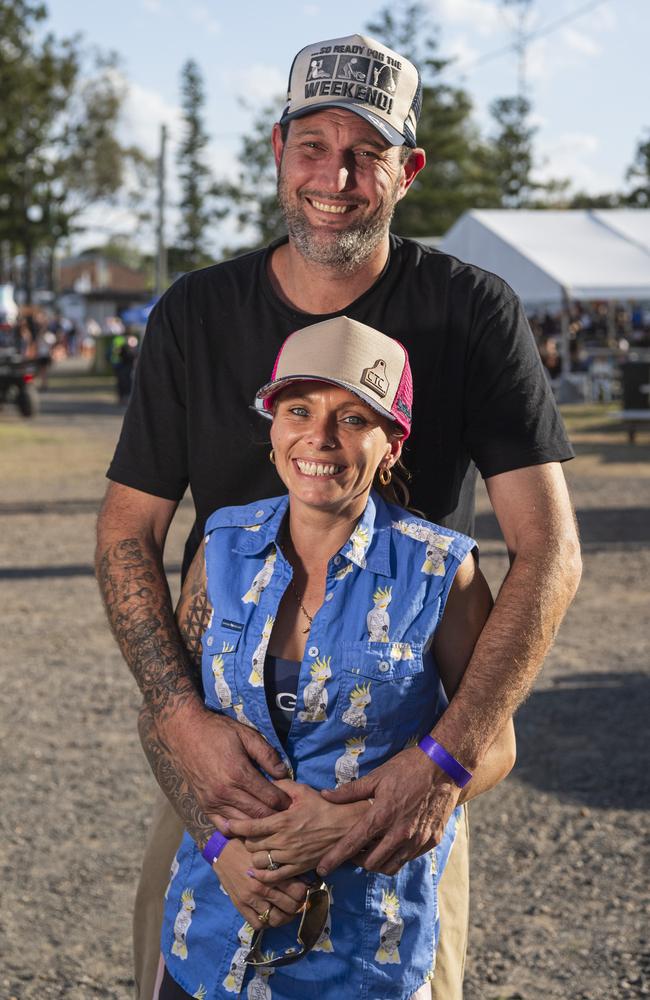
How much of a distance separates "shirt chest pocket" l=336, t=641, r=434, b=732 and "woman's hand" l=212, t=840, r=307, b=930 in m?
0.29

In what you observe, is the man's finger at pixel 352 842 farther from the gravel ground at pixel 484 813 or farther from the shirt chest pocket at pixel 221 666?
the gravel ground at pixel 484 813

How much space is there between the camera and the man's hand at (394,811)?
2.10 meters

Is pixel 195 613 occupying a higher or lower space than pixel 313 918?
higher

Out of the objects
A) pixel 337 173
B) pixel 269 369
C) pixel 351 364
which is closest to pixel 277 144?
pixel 337 173

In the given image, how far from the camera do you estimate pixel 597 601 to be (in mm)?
8438

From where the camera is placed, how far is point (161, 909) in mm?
2488

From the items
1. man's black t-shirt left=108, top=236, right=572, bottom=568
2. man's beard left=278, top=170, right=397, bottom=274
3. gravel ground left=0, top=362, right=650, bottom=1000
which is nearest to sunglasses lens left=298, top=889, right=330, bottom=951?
man's black t-shirt left=108, top=236, right=572, bottom=568

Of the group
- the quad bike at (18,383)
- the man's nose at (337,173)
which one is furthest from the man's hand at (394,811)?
the quad bike at (18,383)

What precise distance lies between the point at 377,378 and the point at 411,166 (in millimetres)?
629

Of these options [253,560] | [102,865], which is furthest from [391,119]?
[102,865]

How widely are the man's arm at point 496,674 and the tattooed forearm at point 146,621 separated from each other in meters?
0.41

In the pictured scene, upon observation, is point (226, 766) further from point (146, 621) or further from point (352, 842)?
point (146, 621)

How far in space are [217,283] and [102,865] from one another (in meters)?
2.58

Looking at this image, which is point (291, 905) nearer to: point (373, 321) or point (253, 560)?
point (253, 560)
